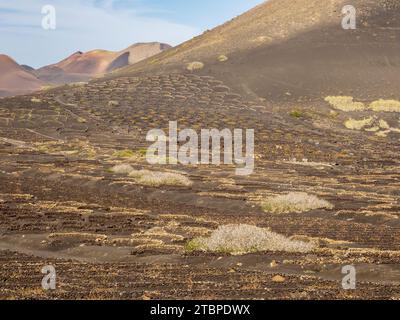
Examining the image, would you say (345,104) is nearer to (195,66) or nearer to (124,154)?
(195,66)

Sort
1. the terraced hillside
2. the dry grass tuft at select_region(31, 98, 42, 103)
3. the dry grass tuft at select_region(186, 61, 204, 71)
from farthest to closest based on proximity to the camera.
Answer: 1. the dry grass tuft at select_region(186, 61, 204, 71)
2. the dry grass tuft at select_region(31, 98, 42, 103)
3. the terraced hillside

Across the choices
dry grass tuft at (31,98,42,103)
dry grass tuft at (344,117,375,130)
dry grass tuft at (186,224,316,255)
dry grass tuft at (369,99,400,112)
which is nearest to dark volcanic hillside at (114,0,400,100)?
dry grass tuft at (369,99,400,112)

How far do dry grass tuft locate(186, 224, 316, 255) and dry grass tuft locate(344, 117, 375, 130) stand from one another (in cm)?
6114

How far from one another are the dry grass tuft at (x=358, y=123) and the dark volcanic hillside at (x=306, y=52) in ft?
41.4

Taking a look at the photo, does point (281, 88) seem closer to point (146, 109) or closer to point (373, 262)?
point (146, 109)

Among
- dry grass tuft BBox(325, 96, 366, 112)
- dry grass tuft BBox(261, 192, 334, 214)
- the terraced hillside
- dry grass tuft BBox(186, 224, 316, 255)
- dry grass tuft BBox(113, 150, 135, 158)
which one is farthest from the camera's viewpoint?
dry grass tuft BBox(325, 96, 366, 112)

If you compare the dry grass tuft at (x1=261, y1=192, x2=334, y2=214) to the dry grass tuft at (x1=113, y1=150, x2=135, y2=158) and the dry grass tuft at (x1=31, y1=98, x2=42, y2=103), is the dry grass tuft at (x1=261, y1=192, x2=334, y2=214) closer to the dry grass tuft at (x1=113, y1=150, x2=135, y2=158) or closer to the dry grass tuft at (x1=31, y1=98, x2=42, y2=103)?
the dry grass tuft at (x1=113, y1=150, x2=135, y2=158)

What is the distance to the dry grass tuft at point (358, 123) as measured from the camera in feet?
258

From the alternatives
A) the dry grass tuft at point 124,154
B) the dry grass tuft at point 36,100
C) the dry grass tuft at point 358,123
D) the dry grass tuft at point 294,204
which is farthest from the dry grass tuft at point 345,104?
the dry grass tuft at point 294,204

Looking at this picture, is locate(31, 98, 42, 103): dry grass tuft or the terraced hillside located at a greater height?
locate(31, 98, 42, 103): dry grass tuft

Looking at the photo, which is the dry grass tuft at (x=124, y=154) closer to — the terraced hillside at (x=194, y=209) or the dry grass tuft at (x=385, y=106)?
the terraced hillside at (x=194, y=209)

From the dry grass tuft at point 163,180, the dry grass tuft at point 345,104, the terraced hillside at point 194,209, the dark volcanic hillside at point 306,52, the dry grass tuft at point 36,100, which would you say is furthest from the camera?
the dark volcanic hillside at point 306,52

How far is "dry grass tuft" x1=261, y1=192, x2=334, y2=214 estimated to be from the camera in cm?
3009
